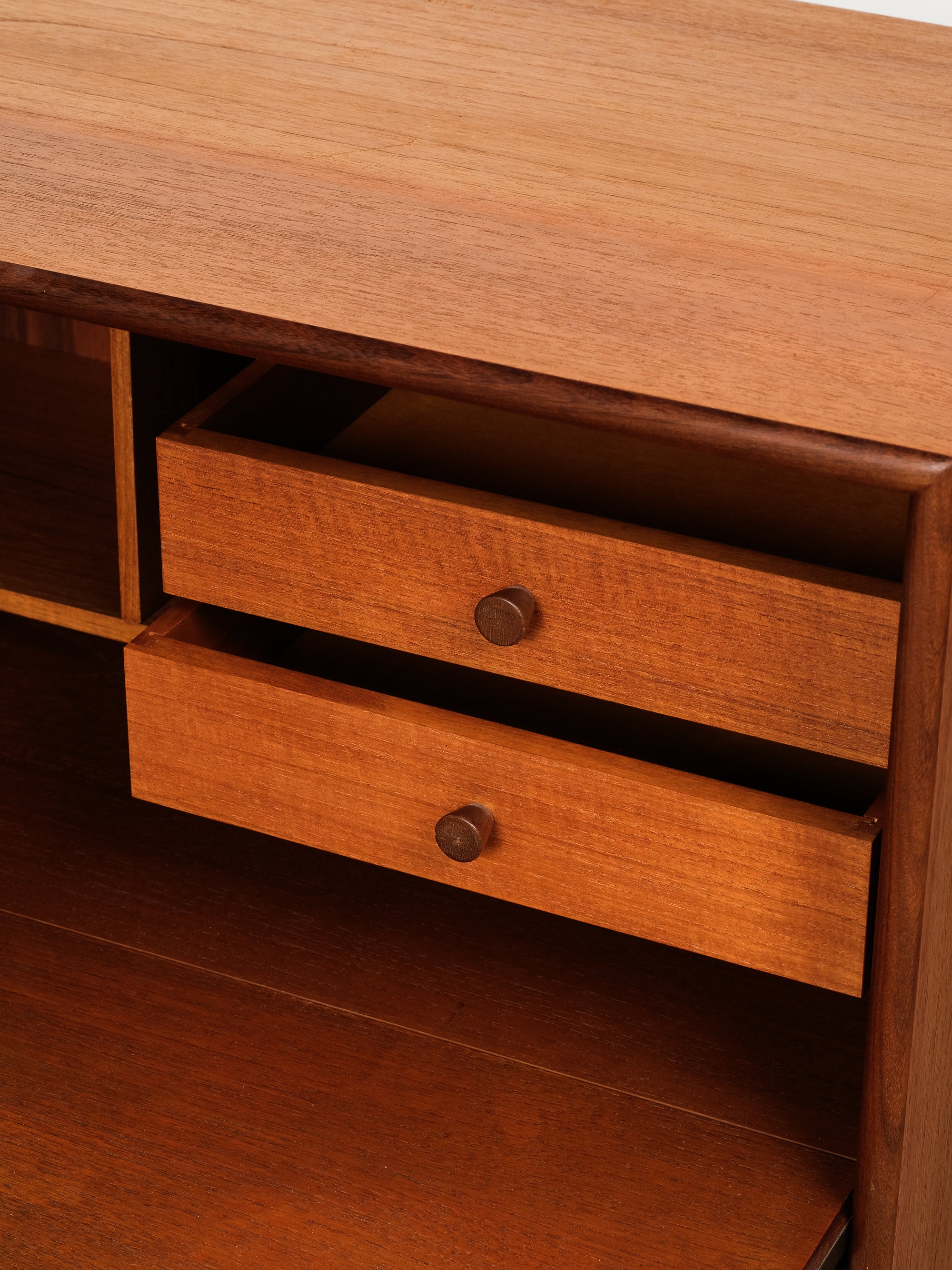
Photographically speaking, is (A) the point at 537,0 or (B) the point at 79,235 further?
(A) the point at 537,0

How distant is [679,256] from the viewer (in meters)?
0.78

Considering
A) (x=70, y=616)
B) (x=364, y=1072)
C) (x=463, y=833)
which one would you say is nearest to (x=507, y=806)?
(x=463, y=833)

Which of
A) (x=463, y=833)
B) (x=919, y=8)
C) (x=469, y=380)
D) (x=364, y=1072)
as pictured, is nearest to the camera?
(x=469, y=380)

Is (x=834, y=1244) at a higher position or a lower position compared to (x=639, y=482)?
lower

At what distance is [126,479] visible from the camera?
2.90 feet

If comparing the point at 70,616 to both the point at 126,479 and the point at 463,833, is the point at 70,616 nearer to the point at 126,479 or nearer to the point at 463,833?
the point at 126,479

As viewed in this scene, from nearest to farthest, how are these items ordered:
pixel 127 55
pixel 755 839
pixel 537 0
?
pixel 755 839, pixel 127 55, pixel 537 0

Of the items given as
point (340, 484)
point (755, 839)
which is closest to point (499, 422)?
point (340, 484)

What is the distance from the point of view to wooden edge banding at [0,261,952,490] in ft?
2.06

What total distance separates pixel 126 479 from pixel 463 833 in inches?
10.8

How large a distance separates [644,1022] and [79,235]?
542 millimetres

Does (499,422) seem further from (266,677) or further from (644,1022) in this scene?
(644,1022)

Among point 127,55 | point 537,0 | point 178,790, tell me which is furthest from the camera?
point 537,0

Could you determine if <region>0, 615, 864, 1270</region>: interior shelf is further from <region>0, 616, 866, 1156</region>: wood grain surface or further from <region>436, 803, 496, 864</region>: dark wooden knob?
<region>436, 803, 496, 864</region>: dark wooden knob
